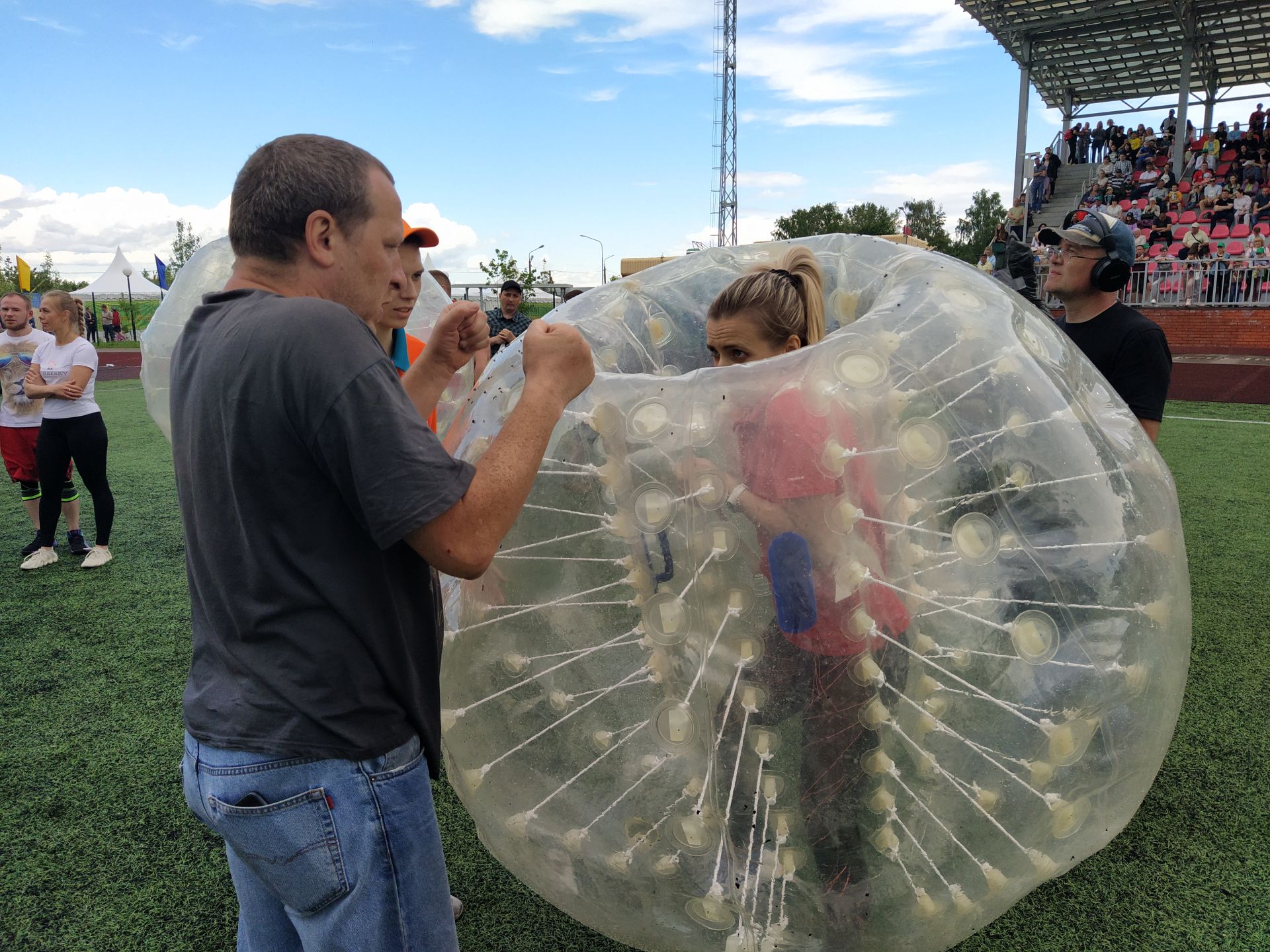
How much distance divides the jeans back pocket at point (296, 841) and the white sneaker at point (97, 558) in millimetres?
4833

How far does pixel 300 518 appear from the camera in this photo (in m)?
1.18

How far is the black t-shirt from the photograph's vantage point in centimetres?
300

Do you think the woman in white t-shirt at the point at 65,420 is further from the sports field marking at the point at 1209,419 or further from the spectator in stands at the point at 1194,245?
the spectator in stands at the point at 1194,245

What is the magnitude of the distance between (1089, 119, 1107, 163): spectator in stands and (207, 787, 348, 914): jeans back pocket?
28.5 m

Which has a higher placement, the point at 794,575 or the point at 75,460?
the point at 794,575

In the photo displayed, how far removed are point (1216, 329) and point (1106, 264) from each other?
14.3 m

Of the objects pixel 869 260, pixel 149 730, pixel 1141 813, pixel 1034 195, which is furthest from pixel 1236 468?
pixel 1034 195

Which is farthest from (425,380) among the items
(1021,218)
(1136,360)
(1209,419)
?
(1021,218)

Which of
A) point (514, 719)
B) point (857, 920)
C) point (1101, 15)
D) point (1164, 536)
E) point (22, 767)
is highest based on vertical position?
point (1101, 15)

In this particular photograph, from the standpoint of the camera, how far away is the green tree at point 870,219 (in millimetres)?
44875

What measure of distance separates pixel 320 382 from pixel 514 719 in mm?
813

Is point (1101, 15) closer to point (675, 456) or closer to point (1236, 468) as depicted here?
point (1236, 468)

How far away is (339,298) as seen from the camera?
127 cm

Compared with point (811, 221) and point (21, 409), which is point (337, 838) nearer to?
point (21, 409)
